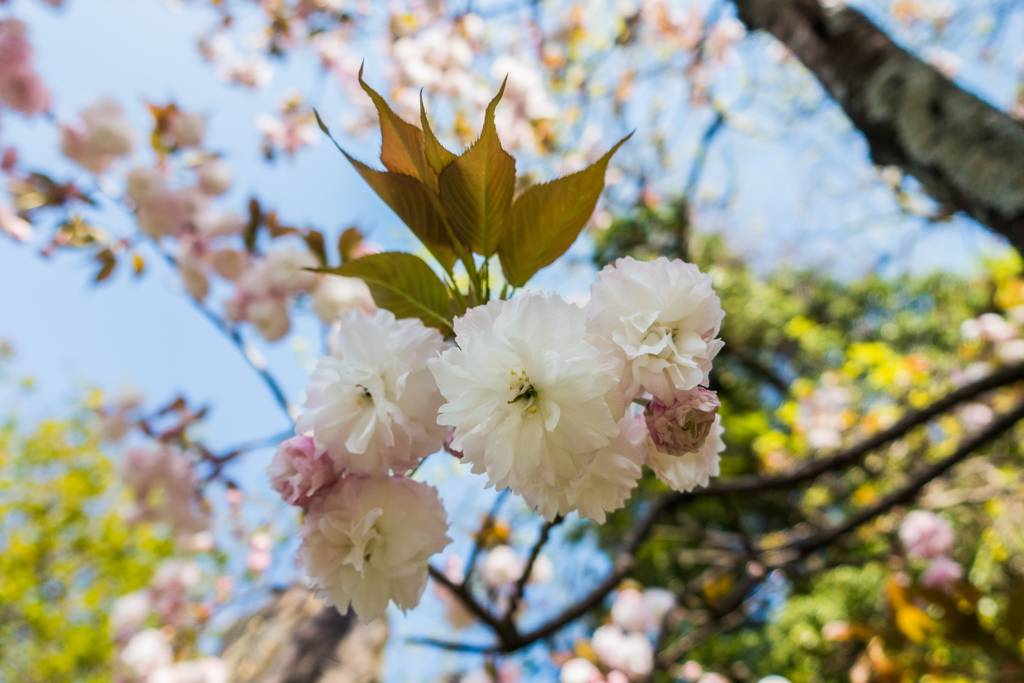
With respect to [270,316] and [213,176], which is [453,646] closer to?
[270,316]

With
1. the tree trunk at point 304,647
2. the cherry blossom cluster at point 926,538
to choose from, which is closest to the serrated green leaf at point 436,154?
the tree trunk at point 304,647

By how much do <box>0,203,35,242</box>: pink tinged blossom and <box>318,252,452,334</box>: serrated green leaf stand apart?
1.44 m

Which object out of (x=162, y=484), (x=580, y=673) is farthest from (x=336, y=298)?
Answer: (x=580, y=673)

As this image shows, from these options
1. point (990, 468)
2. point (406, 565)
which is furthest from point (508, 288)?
point (990, 468)

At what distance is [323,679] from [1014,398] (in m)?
3.35

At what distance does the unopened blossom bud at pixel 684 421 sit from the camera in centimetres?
32

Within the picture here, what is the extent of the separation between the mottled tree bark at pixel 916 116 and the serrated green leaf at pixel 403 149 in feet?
2.38

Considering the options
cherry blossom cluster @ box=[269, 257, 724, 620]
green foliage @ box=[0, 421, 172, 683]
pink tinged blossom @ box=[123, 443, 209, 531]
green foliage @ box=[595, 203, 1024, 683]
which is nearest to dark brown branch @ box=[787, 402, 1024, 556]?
green foliage @ box=[595, 203, 1024, 683]

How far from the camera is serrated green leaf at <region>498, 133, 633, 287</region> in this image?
37cm

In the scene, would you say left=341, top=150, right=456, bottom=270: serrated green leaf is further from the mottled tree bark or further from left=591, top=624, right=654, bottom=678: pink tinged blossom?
left=591, top=624, right=654, bottom=678: pink tinged blossom

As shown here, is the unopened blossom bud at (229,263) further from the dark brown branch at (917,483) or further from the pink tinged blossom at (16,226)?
the dark brown branch at (917,483)

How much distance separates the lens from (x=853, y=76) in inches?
34.6

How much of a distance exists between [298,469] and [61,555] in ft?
23.2

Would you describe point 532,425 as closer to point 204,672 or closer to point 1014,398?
point 204,672
